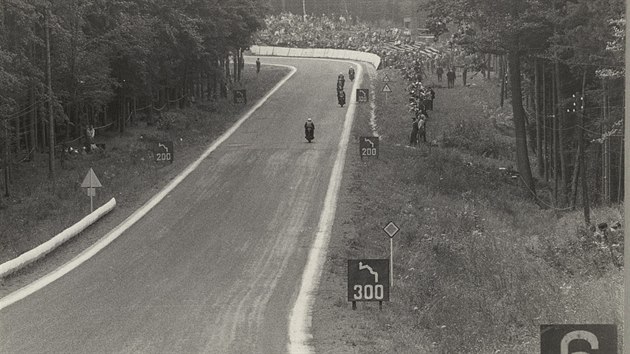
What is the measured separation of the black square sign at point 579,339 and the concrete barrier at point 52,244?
1253 cm

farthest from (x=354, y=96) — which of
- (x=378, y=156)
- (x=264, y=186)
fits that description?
(x=264, y=186)

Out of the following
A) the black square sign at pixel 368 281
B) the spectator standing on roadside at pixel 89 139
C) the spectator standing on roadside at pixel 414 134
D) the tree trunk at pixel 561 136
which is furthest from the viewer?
the spectator standing on roadside at pixel 414 134

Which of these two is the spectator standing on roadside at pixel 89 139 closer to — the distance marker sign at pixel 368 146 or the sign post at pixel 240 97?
the distance marker sign at pixel 368 146

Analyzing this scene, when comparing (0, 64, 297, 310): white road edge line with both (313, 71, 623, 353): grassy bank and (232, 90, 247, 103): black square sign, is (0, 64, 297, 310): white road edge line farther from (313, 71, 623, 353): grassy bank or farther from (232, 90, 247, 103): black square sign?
(232, 90, 247, 103): black square sign

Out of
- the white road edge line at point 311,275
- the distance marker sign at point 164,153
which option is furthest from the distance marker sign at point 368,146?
the distance marker sign at point 164,153

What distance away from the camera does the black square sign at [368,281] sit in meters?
15.7

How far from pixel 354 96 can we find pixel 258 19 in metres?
9.38

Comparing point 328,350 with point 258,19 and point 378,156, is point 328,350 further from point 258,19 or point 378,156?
point 258,19

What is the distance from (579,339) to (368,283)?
7024 millimetres

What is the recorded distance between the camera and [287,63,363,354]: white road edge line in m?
14.6

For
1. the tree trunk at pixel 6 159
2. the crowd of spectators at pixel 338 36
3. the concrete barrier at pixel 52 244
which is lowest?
the concrete barrier at pixel 52 244

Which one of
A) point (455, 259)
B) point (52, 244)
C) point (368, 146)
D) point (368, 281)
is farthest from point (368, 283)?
point (368, 146)

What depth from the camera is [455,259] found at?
2291 centimetres

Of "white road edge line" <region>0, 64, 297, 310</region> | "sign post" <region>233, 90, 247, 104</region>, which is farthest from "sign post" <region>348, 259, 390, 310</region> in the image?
"sign post" <region>233, 90, 247, 104</region>
